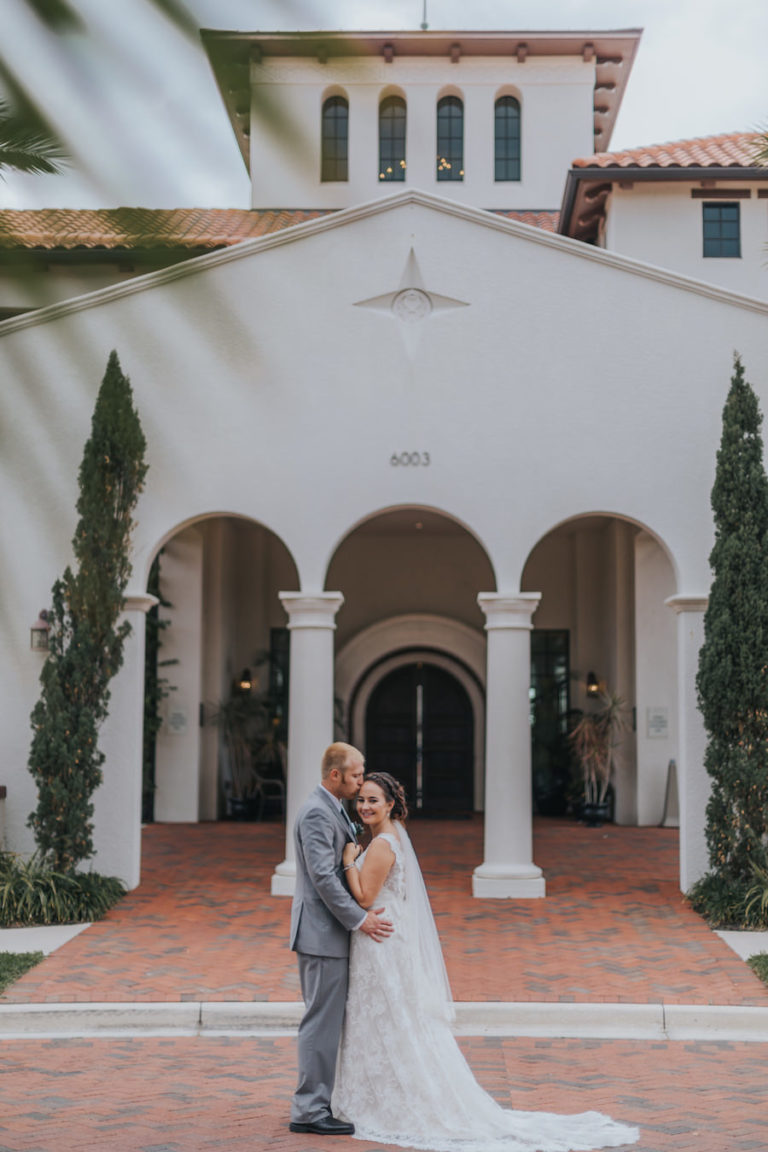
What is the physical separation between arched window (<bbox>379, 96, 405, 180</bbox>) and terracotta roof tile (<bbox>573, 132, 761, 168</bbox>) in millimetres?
16290

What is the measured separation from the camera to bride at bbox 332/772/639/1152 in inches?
245

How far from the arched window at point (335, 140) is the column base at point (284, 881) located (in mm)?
12049

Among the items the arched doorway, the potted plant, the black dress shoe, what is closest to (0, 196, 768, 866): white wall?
the potted plant

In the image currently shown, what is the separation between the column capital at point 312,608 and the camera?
1317cm

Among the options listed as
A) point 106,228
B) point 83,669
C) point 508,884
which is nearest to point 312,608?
point 83,669

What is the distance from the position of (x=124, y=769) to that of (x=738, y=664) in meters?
6.03

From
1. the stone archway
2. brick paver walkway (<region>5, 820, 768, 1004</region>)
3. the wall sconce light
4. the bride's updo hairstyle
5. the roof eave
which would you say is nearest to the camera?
the wall sconce light

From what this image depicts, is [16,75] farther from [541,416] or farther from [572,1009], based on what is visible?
[541,416]

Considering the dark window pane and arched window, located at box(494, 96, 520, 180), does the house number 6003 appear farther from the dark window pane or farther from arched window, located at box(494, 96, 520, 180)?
arched window, located at box(494, 96, 520, 180)

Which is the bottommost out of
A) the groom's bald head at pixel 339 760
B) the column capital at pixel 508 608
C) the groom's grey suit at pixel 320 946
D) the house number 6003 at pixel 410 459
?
the groom's grey suit at pixel 320 946

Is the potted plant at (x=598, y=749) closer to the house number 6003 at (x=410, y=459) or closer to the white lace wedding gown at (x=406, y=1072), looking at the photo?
the house number 6003 at (x=410, y=459)

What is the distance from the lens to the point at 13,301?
98 centimetres

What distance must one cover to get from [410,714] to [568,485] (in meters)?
8.74

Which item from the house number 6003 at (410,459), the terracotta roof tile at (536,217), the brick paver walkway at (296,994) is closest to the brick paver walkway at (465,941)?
the brick paver walkway at (296,994)
